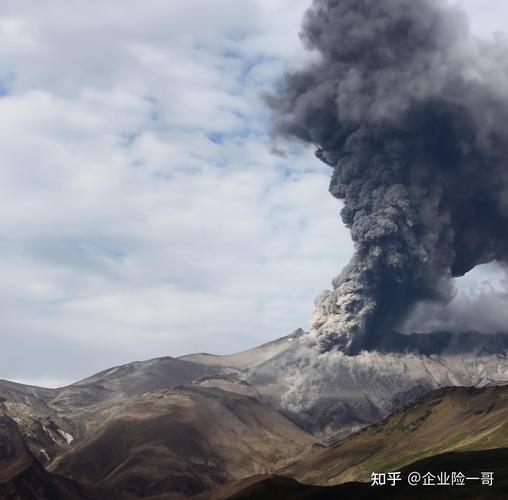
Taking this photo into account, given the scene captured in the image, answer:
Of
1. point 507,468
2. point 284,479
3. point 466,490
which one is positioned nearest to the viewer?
point 466,490

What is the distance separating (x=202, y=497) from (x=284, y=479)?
1964 inches

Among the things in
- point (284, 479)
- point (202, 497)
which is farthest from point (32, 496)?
point (284, 479)

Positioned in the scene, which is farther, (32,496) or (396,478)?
(32,496)

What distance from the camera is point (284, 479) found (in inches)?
6127

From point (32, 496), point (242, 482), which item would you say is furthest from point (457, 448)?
point (32, 496)

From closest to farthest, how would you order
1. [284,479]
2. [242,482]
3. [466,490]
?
[466,490]
[284,479]
[242,482]

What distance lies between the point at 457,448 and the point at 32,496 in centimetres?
10102

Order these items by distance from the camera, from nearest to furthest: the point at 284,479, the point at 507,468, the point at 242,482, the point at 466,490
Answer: the point at 466,490
the point at 507,468
the point at 284,479
the point at 242,482

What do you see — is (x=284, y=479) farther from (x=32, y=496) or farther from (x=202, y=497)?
(x=32, y=496)

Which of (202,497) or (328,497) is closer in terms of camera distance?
(328,497)

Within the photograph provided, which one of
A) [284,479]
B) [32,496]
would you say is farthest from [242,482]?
[32,496]

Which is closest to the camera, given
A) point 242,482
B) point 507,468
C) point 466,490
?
point 466,490

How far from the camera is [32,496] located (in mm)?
196625

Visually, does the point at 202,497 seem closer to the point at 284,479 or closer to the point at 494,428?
the point at 284,479
